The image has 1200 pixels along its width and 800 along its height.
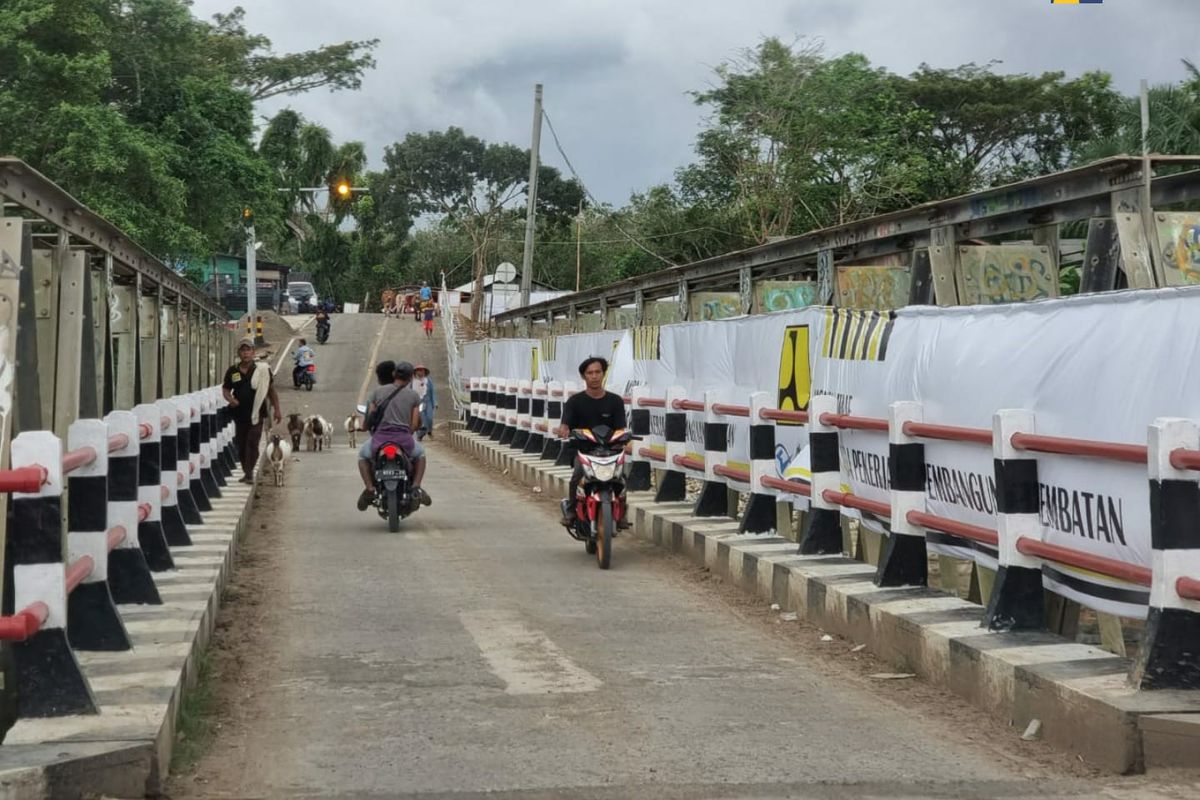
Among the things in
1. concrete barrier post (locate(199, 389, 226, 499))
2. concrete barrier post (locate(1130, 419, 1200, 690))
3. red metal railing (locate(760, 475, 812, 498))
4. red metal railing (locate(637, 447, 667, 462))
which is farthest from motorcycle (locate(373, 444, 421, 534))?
concrete barrier post (locate(1130, 419, 1200, 690))

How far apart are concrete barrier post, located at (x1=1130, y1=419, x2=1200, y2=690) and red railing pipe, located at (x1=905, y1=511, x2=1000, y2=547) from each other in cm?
144

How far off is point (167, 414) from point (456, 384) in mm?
33036

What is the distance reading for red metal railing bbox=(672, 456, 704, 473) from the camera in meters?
13.3

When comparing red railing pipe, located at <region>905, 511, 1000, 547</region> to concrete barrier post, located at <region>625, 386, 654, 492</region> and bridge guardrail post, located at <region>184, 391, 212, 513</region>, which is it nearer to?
concrete barrier post, located at <region>625, 386, 654, 492</region>

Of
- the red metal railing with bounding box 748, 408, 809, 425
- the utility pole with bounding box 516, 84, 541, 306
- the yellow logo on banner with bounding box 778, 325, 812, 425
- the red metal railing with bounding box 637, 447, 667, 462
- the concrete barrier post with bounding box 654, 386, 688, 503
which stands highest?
the utility pole with bounding box 516, 84, 541, 306

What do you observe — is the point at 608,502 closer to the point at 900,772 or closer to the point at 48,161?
the point at 900,772

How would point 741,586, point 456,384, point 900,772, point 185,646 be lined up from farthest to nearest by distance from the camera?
point 456,384 → point 741,586 → point 185,646 → point 900,772

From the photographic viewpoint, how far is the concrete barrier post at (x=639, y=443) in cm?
1546

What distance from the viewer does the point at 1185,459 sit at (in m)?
5.38

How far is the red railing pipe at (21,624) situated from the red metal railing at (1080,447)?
4.07m

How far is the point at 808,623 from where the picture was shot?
358 inches

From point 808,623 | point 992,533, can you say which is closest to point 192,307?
point 808,623

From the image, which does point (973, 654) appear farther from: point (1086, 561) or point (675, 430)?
point (675, 430)

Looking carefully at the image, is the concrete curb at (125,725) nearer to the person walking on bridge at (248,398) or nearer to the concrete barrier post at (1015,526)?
the concrete barrier post at (1015,526)
